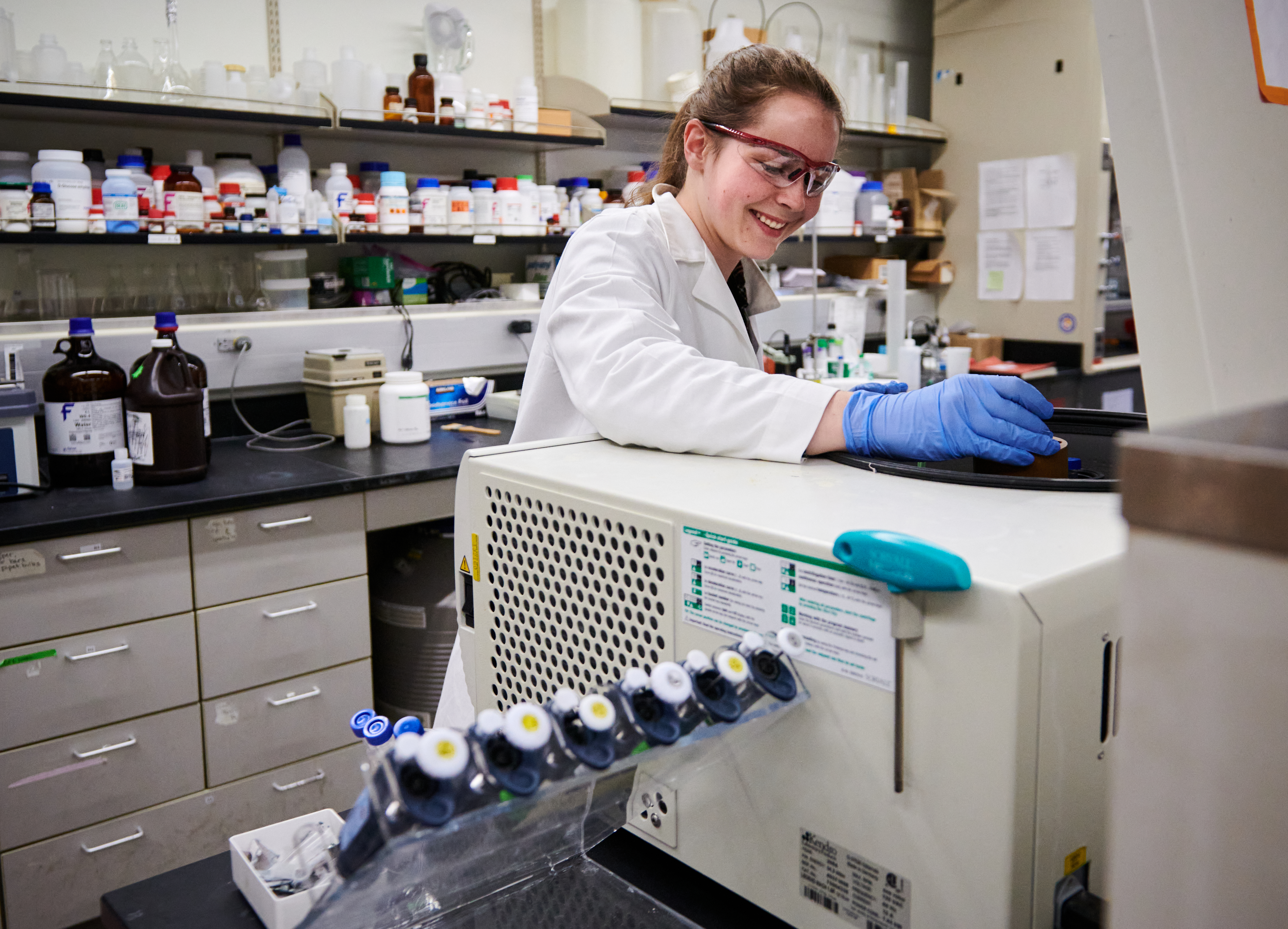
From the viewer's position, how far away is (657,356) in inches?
42.5

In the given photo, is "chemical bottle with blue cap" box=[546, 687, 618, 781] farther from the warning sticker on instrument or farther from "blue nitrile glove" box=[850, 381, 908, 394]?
"blue nitrile glove" box=[850, 381, 908, 394]

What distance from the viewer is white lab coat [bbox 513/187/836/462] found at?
966mm

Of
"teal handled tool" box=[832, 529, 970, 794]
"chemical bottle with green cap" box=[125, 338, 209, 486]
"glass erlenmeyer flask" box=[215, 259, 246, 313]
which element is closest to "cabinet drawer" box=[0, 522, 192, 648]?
"chemical bottle with green cap" box=[125, 338, 209, 486]

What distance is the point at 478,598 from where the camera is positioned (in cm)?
95

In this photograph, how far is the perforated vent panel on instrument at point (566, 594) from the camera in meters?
0.77

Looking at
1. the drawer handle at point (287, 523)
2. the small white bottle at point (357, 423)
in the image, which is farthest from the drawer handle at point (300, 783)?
the small white bottle at point (357, 423)

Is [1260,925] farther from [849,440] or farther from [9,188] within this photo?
[9,188]

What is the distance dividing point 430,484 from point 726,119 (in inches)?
51.6

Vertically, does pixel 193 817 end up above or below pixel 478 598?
below

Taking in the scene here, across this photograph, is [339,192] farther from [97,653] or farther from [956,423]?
[956,423]

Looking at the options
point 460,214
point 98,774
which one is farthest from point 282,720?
point 460,214

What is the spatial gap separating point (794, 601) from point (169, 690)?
1839 mm

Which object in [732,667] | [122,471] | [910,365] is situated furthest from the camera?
[910,365]

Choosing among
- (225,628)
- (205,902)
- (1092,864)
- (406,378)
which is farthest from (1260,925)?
(406,378)
